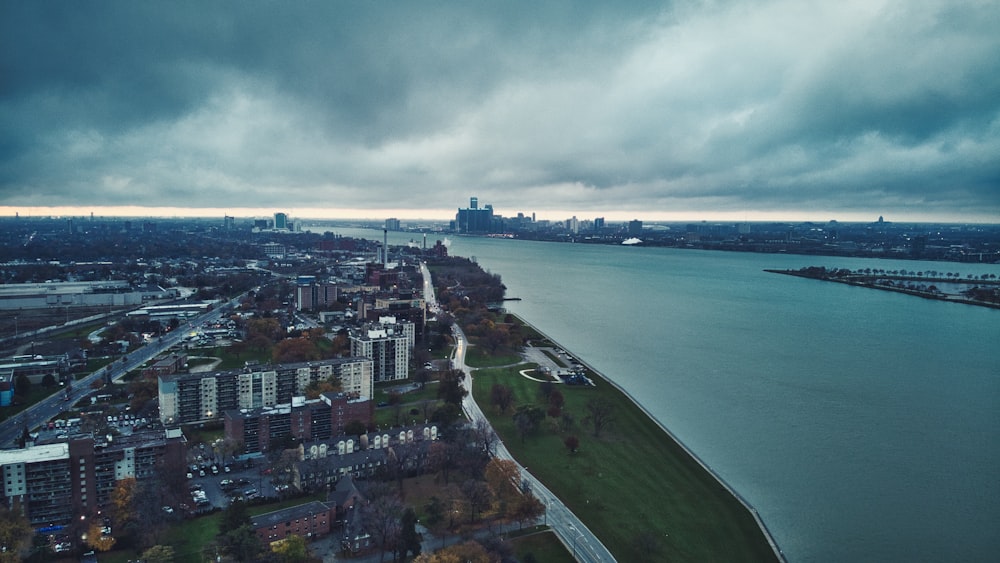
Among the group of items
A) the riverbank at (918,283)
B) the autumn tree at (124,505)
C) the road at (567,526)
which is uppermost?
the riverbank at (918,283)

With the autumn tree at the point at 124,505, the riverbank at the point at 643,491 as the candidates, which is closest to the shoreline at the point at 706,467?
the riverbank at the point at 643,491

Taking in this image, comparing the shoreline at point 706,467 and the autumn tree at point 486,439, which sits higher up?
the autumn tree at point 486,439

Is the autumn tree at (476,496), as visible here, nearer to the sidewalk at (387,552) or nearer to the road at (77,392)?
the sidewalk at (387,552)

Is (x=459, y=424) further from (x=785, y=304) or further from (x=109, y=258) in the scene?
(x=109, y=258)

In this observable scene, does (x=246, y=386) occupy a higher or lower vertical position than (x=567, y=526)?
higher

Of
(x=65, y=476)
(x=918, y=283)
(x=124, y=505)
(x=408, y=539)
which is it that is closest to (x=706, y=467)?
(x=408, y=539)

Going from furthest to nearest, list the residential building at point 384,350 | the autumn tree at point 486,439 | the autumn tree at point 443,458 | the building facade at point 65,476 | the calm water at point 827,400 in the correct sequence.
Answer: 1. the residential building at point 384,350
2. the autumn tree at point 486,439
3. the autumn tree at point 443,458
4. the calm water at point 827,400
5. the building facade at point 65,476

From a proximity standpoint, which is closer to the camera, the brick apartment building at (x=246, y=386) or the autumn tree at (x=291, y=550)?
the autumn tree at (x=291, y=550)

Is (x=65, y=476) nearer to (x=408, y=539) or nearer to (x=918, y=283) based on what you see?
(x=408, y=539)
